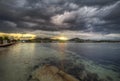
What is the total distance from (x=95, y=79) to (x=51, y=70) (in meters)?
8.02

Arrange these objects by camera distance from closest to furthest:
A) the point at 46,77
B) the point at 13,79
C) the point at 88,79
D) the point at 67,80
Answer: the point at 67,80 → the point at 46,77 → the point at 13,79 → the point at 88,79

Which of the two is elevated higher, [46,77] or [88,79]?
[46,77]

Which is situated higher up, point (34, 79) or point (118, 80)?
point (34, 79)

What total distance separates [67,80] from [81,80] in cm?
507

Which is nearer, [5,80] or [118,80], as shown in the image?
[5,80]

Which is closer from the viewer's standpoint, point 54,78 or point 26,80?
point 54,78

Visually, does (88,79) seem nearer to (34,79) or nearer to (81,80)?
(81,80)

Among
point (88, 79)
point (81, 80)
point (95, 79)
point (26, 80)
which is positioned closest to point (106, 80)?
point (95, 79)

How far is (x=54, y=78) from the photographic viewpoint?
52.5 ft

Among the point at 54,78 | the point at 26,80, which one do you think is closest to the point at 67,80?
the point at 54,78

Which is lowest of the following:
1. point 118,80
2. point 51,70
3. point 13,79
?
point 118,80

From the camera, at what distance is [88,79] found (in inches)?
770

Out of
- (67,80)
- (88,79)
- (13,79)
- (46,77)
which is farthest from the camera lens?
(88,79)

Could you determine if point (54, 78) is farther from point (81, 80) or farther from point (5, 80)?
point (5, 80)
